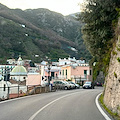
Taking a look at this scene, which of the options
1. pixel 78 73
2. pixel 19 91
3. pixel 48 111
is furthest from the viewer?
pixel 78 73

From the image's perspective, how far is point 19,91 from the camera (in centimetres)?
2231

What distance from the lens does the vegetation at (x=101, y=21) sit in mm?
17609

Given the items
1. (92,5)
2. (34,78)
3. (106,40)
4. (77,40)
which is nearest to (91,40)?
(106,40)

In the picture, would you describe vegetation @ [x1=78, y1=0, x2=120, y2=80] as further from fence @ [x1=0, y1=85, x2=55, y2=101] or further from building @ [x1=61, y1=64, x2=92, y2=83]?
building @ [x1=61, y1=64, x2=92, y2=83]

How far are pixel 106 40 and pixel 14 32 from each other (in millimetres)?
135803

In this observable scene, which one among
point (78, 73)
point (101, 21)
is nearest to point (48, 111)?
point (101, 21)

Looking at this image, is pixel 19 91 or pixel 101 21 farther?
pixel 19 91

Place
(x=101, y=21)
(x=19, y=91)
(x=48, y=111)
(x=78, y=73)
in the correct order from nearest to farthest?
(x=48, y=111)
(x=101, y=21)
(x=19, y=91)
(x=78, y=73)

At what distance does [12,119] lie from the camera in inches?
324

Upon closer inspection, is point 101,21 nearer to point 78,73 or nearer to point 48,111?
point 48,111

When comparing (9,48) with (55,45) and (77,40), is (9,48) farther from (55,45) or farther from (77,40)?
(77,40)

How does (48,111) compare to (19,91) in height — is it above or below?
above

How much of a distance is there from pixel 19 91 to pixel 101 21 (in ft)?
37.0

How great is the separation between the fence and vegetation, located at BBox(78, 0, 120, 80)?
8.76 m
